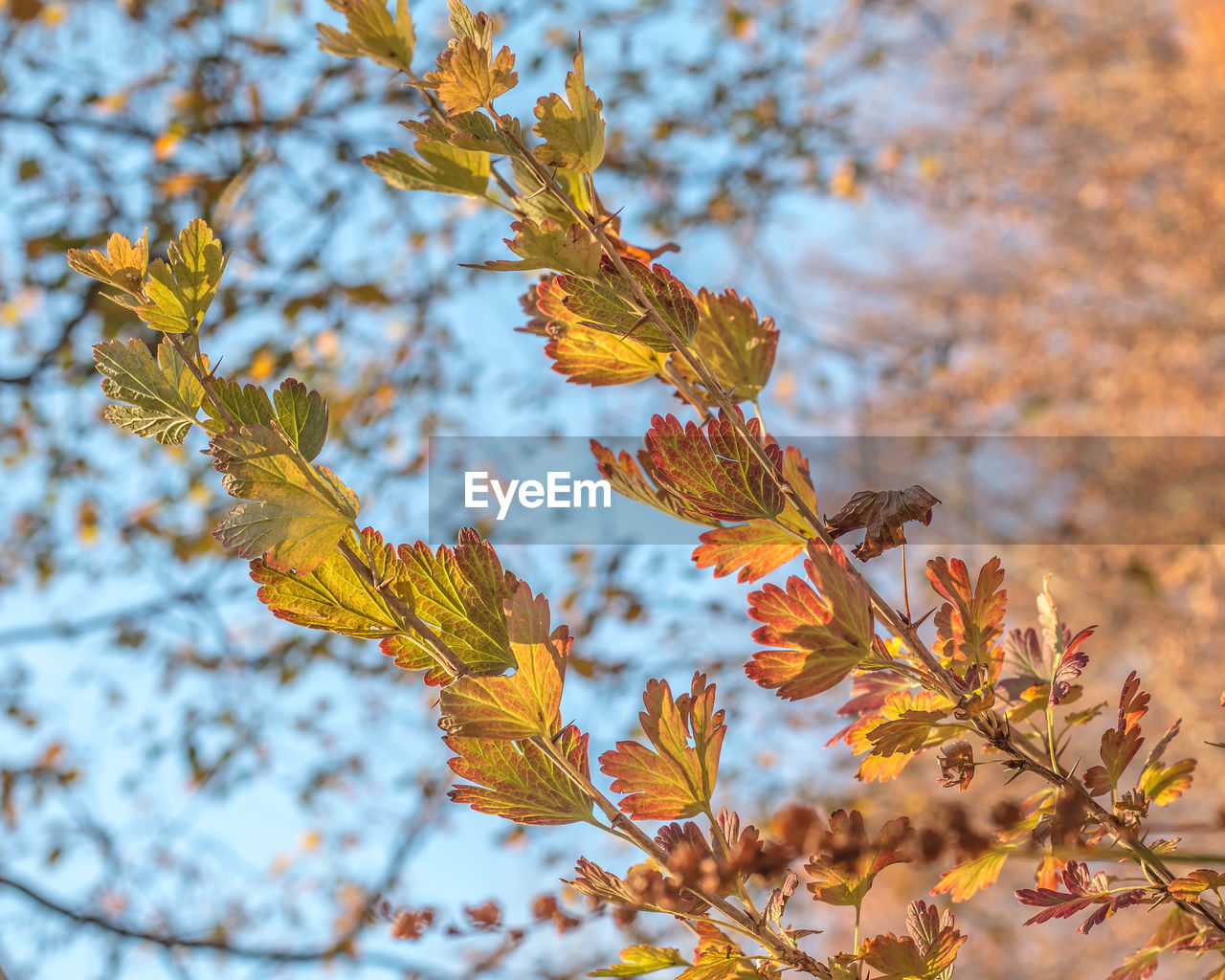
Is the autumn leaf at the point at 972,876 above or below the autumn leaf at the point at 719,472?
below

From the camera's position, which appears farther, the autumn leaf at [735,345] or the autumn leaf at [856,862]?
the autumn leaf at [735,345]

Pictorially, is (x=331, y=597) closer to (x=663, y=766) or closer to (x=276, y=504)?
(x=276, y=504)

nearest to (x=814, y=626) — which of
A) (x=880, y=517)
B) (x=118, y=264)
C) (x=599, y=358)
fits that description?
(x=880, y=517)

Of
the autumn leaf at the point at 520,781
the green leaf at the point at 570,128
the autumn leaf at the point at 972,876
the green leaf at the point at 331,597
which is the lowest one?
the autumn leaf at the point at 972,876

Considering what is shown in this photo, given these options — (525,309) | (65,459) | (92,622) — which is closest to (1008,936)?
(92,622)

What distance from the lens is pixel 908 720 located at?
1.04 feet

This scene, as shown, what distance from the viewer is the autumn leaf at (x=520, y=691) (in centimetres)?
29

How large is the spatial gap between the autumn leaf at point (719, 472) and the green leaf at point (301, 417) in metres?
0.13

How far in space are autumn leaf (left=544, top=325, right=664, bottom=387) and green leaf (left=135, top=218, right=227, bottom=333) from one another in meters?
0.15

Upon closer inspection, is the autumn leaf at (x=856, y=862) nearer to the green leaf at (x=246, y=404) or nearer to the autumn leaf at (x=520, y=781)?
the autumn leaf at (x=520, y=781)

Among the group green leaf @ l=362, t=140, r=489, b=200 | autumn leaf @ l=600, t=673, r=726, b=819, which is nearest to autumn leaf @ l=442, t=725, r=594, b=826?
autumn leaf @ l=600, t=673, r=726, b=819

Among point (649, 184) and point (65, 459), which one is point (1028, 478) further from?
point (65, 459)

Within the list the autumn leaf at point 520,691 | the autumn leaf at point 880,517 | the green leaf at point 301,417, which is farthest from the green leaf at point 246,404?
the autumn leaf at point 880,517

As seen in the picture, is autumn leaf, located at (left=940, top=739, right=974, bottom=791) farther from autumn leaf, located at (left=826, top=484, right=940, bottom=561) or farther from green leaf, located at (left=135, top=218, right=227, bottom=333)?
green leaf, located at (left=135, top=218, right=227, bottom=333)
